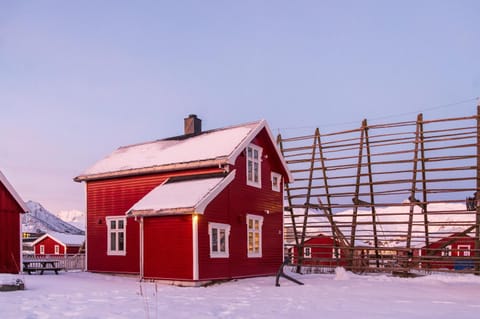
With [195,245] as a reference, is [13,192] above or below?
above

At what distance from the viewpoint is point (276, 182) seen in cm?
2702

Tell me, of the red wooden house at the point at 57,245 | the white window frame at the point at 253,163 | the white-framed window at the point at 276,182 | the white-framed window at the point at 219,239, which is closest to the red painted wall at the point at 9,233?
the white-framed window at the point at 219,239

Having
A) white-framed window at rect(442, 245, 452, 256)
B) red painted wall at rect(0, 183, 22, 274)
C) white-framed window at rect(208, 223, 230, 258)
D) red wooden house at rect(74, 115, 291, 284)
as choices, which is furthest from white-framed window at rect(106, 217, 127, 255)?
white-framed window at rect(442, 245, 452, 256)

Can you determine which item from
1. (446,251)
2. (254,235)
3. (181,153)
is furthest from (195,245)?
(446,251)

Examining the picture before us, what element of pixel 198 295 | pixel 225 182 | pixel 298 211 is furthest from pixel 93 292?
pixel 298 211

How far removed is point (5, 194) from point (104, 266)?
587 cm

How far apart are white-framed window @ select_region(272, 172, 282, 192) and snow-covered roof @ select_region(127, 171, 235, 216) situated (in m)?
5.01

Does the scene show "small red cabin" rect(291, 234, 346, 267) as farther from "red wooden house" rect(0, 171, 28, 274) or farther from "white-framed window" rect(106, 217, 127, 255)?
"red wooden house" rect(0, 171, 28, 274)

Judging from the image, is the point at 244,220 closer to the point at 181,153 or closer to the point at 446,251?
the point at 181,153

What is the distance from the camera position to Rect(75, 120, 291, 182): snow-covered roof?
22.3 metres

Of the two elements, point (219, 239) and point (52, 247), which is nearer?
point (219, 239)

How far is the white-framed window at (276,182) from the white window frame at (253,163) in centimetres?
182

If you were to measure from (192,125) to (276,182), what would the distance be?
18.3 feet

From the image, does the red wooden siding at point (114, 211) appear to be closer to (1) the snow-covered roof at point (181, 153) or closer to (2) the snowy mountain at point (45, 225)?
(1) the snow-covered roof at point (181, 153)
